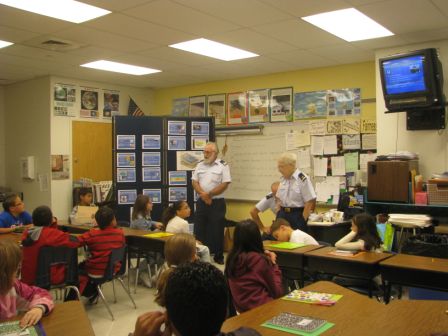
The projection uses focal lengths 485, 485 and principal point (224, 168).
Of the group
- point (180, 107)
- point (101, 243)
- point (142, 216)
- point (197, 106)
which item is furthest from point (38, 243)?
point (180, 107)

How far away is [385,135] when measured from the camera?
18.7ft

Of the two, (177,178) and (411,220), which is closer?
(411,220)

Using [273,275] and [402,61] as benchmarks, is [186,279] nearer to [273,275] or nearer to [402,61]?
[273,275]

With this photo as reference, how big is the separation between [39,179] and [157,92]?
104 inches

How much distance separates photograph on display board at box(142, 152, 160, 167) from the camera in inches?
294

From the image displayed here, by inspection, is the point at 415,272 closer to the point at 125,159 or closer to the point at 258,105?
the point at 258,105

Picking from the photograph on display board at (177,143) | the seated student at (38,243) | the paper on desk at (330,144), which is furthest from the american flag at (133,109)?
the seated student at (38,243)

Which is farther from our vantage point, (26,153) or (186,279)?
(26,153)

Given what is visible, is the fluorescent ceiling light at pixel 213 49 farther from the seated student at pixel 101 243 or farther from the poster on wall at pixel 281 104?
the seated student at pixel 101 243

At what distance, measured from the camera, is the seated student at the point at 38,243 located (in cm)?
393

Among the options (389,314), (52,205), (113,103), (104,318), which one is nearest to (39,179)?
(52,205)

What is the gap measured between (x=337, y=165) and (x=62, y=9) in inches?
158

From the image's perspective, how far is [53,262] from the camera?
4012mm

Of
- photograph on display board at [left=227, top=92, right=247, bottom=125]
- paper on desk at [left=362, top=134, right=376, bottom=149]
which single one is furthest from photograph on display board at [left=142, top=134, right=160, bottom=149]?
paper on desk at [left=362, top=134, right=376, bottom=149]
